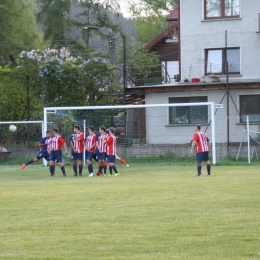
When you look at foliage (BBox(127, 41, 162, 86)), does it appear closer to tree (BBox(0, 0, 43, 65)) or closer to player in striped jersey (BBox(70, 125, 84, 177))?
tree (BBox(0, 0, 43, 65))

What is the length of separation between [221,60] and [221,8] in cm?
279

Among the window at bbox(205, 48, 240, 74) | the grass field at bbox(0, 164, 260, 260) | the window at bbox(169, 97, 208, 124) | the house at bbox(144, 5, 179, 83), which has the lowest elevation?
the grass field at bbox(0, 164, 260, 260)

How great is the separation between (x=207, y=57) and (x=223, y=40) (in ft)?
4.21

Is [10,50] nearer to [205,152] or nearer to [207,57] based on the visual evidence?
[207,57]

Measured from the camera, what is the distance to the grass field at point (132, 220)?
9391mm

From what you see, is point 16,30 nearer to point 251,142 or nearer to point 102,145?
point 251,142

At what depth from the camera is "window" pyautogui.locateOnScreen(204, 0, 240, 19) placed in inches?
1506

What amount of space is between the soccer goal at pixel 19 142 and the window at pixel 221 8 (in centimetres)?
1111

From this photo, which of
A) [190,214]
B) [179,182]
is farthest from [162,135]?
[190,214]

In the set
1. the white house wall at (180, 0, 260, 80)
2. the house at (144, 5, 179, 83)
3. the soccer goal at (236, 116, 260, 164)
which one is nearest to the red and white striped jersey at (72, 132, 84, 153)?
the soccer goal at (236, 116, 260, 164)

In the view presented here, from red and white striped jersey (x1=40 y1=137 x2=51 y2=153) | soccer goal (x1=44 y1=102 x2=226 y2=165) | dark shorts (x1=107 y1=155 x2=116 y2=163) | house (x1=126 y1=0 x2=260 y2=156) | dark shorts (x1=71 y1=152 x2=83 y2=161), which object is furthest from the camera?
house (x1=126 y1=0 x2=260 y2=156)

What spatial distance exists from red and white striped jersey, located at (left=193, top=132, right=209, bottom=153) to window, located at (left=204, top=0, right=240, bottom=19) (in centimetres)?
1626

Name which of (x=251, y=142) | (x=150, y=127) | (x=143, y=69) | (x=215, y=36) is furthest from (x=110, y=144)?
(x=143, y=69)

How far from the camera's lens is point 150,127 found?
3538cm
